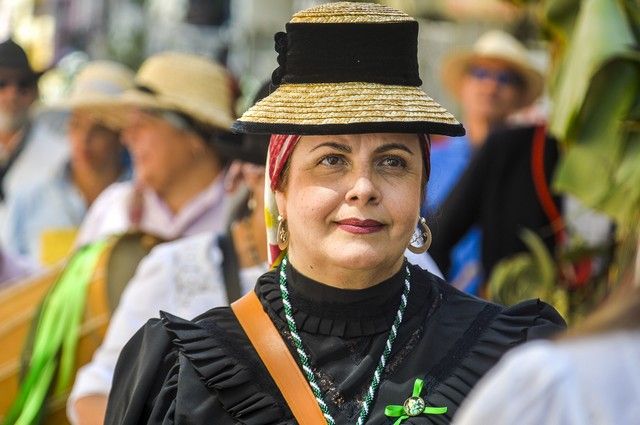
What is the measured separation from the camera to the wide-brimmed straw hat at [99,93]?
888 centimetres

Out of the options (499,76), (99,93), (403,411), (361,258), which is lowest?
(499,76)

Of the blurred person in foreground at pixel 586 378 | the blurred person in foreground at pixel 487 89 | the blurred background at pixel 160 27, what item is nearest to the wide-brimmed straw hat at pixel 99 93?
the blurred person in foreground at pixel 487 89

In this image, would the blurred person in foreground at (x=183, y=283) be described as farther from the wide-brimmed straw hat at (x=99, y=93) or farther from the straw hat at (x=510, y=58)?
→ the straw hat at (x=510, y=58)

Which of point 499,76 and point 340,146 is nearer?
point 340,146

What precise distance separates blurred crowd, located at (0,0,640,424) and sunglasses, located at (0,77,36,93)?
1 centimetres

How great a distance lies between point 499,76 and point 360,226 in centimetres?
714

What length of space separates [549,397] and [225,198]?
4.90 m

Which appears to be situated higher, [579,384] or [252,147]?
[579,384]

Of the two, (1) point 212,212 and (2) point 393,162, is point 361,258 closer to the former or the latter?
(2) point 393,162

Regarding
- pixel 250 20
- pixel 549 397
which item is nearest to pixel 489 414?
pixel 549 397

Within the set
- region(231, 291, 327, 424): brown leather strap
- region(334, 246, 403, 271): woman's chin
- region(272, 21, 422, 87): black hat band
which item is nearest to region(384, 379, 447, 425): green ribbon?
region(231, 291, 327, 424): brown leather strap

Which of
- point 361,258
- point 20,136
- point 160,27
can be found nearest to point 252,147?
point 361,258

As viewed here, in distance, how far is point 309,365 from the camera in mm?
3709

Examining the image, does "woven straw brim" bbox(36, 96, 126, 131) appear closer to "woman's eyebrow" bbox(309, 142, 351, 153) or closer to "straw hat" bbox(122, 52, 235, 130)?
"straw hat" bbox(122, 52, 235, 130)
